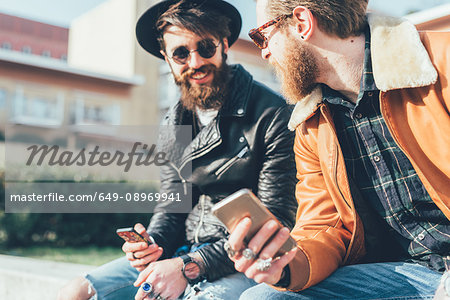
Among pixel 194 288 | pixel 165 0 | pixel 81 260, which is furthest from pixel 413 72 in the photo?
pixel 81 260

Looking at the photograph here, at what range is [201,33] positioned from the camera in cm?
287

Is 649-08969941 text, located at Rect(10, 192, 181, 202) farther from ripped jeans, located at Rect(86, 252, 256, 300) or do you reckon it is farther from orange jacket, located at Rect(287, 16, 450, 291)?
orange jacket, located at Rect(287, 16, 450, 291)

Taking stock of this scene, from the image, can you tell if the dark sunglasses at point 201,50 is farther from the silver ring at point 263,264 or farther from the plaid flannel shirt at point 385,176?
the silver ring at point 263,264

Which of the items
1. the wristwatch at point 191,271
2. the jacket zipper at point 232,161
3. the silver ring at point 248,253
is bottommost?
the wristwatch at point 191,271

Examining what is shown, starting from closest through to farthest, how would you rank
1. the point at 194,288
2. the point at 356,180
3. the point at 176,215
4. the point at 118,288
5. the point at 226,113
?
the point at 356,180
the point at 194,288
the point at 118,288
the point at 226,113
the point at 176,215

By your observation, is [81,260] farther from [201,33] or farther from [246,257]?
[246,257]

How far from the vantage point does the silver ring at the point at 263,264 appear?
151 centimetres

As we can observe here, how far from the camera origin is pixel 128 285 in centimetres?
264

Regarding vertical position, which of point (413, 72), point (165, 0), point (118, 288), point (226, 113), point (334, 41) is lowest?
point (118, 288)

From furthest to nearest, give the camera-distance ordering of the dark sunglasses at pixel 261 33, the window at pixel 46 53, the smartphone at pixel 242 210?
the window at pixel 46 53
the dark sunglasses at pixel 261 33
the smartphone at pixel 242 210

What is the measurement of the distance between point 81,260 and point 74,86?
19147mm

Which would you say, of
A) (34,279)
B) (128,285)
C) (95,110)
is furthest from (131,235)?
(95,110)

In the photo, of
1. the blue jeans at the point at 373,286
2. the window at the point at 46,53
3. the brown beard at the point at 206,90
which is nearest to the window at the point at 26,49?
the window at the point at 46,53

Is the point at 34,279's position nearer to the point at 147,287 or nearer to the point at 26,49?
the point at 147,287
